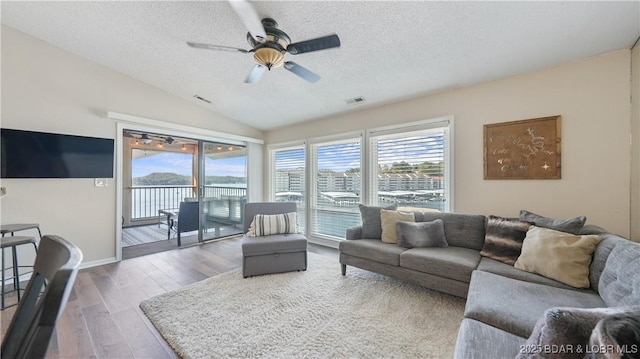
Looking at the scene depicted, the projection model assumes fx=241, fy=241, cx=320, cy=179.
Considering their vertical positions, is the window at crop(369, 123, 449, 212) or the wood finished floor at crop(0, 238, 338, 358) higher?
the window at crop(369, 123, 449, 212)

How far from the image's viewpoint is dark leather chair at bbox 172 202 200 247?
15.1 ft

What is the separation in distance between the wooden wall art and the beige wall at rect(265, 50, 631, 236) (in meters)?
0.07

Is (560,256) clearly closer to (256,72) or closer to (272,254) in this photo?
(272,254)

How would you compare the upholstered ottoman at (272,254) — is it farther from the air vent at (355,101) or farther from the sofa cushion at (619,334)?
the sofa cushion at (619,334)

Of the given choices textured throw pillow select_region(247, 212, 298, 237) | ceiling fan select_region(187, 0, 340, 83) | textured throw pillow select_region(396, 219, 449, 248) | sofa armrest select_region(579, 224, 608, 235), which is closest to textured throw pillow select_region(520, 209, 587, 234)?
sofa armrest select_region(579, 224, 608, 235)

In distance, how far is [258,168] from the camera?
221 inches

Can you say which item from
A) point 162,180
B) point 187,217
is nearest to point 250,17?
point 187,217

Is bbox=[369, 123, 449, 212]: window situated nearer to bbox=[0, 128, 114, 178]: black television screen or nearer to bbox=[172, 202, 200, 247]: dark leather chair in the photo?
bbox=[172, 202, 200, 247]: dark leather chair

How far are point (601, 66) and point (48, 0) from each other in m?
5.45

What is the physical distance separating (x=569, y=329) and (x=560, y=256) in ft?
4.90

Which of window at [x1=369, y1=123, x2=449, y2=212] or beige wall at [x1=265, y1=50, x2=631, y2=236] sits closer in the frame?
beige wall at [x1=265, y1=50, x2=631, y2=236]

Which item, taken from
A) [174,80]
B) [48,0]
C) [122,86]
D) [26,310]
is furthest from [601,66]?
[122,86]

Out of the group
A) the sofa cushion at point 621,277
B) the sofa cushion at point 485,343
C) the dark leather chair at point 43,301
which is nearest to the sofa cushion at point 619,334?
the sofa cushion at point 485,343

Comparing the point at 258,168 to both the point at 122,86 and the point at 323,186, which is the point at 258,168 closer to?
the point at 323,186
